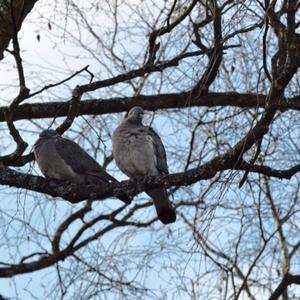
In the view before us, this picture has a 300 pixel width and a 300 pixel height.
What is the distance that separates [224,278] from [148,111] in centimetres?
191

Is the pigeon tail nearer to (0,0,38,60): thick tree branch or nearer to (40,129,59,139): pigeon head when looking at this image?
(40,129,59,139): pigeon head

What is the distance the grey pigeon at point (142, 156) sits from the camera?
612 cm

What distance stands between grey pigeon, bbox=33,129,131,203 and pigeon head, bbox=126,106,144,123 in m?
0.61

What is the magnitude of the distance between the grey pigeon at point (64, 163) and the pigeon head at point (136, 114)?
0.61 metres

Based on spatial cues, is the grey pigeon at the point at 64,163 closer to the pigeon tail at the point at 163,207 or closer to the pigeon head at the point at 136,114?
the pigeon tail at the point at 163,207

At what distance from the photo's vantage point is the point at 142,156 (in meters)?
6.17

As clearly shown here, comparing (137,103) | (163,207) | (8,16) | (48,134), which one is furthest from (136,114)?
A: (8,16)

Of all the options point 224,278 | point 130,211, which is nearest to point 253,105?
point 224,278

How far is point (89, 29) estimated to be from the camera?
7.63 meters

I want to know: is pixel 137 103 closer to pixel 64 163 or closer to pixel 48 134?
pixel 48 134

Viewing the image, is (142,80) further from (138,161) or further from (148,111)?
(138,161)

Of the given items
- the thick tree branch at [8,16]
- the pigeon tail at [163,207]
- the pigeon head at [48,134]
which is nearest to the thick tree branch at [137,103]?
the pigeon head at [48,134]

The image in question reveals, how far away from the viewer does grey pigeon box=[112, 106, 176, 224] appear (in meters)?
6.12

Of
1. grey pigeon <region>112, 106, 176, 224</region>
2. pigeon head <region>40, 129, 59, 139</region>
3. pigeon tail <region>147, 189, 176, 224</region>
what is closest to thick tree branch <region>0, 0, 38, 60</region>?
pigeon head <region>40, 129, 59, 139</region>
